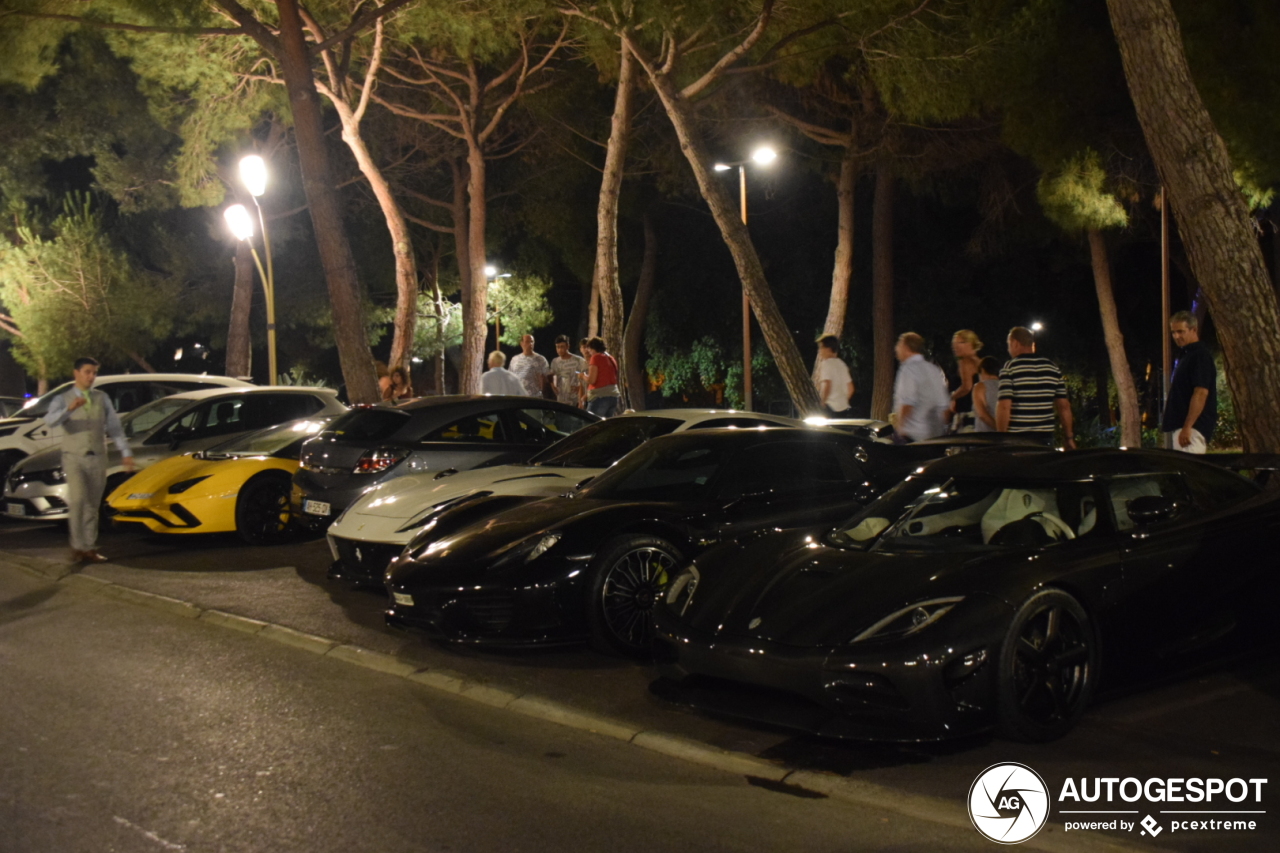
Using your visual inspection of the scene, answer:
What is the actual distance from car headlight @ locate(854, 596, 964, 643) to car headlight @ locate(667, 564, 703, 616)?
1.03m

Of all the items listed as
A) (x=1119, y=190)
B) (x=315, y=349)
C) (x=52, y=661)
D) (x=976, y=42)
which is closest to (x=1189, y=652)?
(x=52, y=661)

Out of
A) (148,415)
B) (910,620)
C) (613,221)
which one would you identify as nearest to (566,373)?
(613,221)

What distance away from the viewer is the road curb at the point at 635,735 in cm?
442

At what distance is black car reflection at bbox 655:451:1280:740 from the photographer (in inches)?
195

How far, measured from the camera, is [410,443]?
10.7 meters

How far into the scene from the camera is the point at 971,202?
1204 inches

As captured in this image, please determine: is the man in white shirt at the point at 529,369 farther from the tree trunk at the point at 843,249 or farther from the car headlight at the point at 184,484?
the tree trunk at the point at 843,249

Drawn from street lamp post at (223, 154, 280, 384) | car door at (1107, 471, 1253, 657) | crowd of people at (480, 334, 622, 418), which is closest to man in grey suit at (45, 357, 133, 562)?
crowd of people at (480, 334, 622, 418)

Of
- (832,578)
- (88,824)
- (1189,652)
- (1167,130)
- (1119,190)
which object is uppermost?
(1119,190)

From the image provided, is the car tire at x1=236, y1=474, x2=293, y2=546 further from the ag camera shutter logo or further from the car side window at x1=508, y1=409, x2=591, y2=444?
the ag camera shutter logo

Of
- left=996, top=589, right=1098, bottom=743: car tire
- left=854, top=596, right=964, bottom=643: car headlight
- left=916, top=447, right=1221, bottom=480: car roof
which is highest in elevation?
left=916, top=447, right=1221, bottom=480: car roof

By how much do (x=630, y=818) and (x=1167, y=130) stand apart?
7.28 metres

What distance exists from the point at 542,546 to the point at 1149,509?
312 centimetres

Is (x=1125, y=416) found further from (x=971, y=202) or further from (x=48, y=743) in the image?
(x=48, y=743)
